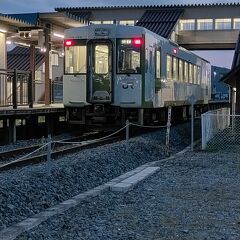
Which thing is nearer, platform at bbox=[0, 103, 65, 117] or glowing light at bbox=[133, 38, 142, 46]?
platform at bbox=[0, 103, 65, 117]

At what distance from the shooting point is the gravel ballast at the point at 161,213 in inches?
232

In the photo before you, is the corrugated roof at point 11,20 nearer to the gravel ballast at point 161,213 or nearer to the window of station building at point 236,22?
the gravel ballast at point 161,213

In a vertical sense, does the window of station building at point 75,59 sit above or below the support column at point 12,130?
above

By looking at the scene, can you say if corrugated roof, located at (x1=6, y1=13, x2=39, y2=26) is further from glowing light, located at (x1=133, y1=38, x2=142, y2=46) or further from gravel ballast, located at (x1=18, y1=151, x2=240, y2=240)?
gravel ballast, located at (x1=18, y1=151, x2=240, y2=240)

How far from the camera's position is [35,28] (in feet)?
66.0

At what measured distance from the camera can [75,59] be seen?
17.4 metres

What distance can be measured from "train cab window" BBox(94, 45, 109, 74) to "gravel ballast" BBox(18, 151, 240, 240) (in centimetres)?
752

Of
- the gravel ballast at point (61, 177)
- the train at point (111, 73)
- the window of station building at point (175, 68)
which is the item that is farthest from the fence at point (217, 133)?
the window of station building at point (175, 68)

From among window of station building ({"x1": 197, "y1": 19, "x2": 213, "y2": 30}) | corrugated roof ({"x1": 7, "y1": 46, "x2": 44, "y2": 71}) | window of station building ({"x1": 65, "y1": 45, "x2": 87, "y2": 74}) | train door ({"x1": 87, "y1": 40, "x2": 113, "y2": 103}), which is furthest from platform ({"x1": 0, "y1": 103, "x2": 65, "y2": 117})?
window of station building ({"x1": 197, "y1": 19, "x2": 213, "y2": 30})

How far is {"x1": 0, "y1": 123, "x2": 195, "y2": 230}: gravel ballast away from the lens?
22.9ft

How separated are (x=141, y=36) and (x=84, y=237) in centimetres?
1164

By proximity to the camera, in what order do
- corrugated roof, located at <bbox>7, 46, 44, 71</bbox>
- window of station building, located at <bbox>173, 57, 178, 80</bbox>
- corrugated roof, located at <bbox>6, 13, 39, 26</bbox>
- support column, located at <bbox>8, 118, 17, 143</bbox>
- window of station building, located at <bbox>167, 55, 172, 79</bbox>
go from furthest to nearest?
1. corrugated roof, located at <bbox>7, 46, 44, 71</bbox>
2. window of station building, located at <bbox>173, 57, 178, 80</bbox>
3. corrugated roof, located at <bbox>6, 13, 39, 26</bbox>
4. window of station building, located at <bbox>167, 55, 172, 79</bbox>
5. support column, located at <bbox>8, 118, 17, 143</bbox>

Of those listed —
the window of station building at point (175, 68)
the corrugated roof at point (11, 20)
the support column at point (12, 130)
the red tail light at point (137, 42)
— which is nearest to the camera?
the support column at point (12, 130)

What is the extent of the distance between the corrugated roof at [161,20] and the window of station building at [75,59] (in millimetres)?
18136
